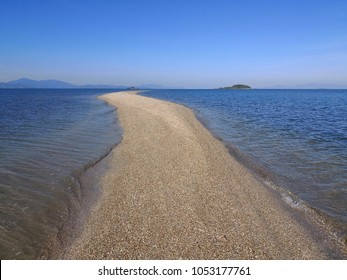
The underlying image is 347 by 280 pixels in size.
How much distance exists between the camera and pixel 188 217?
23.2ft

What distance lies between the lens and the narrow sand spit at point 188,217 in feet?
18.7

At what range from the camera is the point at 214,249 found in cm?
566

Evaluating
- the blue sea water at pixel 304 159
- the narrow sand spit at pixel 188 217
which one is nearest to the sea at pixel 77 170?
the blue sea water at pixel 304 159

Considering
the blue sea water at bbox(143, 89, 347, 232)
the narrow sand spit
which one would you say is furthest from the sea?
the narrow sand spit

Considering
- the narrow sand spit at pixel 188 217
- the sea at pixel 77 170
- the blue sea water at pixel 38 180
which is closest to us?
the narrow sand spit at pixel 188 217

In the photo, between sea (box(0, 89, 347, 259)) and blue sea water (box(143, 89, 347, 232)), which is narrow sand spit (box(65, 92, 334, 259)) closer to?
sea (box(0, 89, 347, 259))

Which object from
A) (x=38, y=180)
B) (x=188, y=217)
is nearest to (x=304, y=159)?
(x=188, y=217)

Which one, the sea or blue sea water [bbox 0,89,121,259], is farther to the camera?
the sea

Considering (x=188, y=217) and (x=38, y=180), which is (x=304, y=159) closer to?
(x=188, y=217)

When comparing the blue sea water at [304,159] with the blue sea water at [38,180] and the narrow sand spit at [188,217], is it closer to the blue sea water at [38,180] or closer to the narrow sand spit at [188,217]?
the narrow sand spit at [188,217]

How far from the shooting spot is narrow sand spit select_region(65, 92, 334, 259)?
5691 mm
